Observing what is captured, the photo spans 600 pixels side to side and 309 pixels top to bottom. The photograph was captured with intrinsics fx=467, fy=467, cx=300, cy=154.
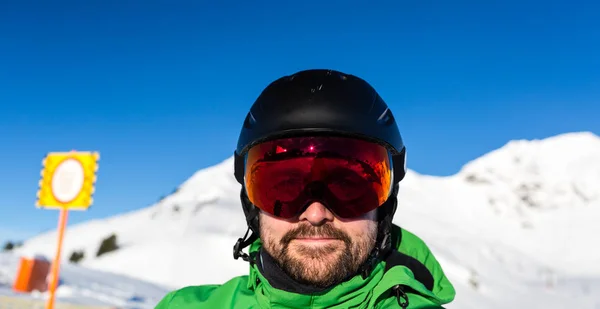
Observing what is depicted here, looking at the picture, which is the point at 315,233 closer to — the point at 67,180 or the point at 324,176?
the point at 324,176

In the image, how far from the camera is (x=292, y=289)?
83.4 inches

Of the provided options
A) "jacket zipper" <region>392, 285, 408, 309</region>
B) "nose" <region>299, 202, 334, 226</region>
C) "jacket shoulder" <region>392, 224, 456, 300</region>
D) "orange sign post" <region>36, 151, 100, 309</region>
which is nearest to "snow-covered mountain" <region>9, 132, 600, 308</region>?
"orange sign post" <region>36, 151, 100, 309</region>

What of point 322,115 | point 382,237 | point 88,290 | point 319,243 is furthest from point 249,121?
point 88,290

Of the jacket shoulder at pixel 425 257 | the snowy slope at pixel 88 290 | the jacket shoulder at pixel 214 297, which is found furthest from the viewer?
the snowy slope at pixel 88 290

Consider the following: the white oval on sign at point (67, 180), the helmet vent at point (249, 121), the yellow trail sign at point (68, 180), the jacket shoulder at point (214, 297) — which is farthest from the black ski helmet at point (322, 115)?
the white oval on sign at point (67, 180)

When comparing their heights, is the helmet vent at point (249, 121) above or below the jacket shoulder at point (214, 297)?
above

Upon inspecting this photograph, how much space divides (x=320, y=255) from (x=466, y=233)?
301 feet

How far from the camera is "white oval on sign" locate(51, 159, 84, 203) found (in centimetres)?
634

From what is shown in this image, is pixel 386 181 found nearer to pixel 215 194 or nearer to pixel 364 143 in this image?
pixel 364 143

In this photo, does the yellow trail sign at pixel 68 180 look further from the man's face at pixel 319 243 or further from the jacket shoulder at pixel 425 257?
the jacket shoulder at pixel 425 257

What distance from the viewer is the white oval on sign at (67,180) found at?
6344 millimetres

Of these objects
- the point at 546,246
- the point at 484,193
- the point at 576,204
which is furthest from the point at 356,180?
the point at 576,204

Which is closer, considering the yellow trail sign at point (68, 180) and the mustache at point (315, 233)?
the mustache at point (315, 233)

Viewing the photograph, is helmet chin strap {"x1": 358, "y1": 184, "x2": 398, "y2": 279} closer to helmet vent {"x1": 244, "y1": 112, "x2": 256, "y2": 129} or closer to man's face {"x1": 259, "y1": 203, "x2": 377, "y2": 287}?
man's face {"x1": 259, "y1": 203, "x2": 377, "y2": 287}
